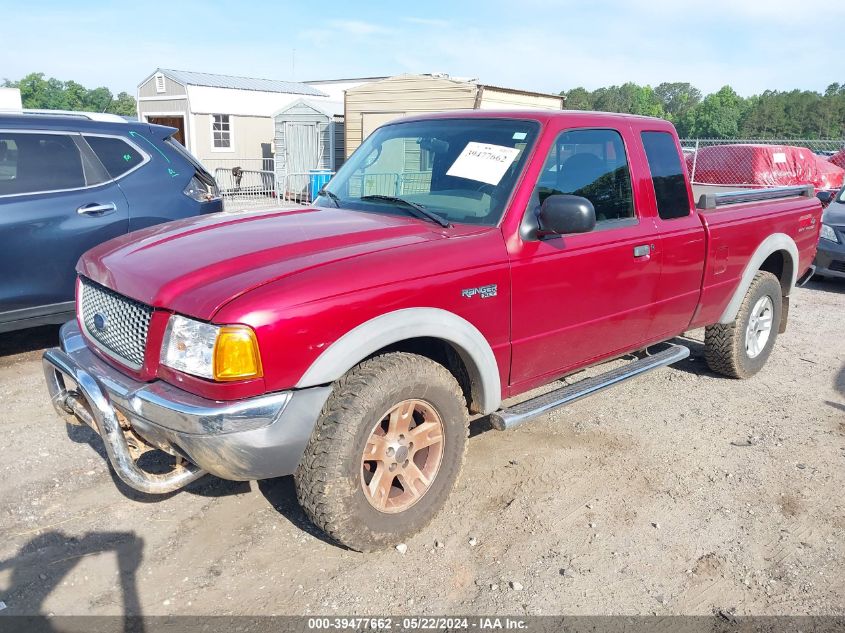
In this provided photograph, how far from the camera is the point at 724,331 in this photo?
17.1 ft

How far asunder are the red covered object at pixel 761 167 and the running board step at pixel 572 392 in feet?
42.4

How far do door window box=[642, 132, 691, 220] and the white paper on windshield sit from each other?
1184mm

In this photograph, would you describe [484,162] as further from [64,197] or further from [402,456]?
[64,197]

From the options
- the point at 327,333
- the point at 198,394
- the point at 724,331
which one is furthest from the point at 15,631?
the point at 724,331

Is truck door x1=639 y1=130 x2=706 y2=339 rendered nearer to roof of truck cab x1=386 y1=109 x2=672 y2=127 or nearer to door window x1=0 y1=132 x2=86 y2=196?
roof of truck cab x1=386 y1=109 x2=672 y2=127

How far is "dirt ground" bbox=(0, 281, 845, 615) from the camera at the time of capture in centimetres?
286

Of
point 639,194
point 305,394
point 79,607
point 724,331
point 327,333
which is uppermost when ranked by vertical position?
point 639,194

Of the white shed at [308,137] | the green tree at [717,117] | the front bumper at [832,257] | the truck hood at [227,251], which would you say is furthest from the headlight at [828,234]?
the green tree at [717,117]

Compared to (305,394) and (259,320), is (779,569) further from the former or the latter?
(259,320)

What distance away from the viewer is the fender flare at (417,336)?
2.73 m

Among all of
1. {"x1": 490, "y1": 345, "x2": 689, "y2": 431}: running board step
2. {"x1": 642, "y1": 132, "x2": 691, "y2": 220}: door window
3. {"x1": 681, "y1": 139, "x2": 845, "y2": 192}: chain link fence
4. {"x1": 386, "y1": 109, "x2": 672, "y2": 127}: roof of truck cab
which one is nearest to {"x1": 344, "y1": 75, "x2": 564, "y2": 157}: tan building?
{"x1": 681, "y1": 139, "x2": 845, "y2": 192}: chain link fence

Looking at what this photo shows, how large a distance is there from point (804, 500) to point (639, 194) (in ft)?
6.45

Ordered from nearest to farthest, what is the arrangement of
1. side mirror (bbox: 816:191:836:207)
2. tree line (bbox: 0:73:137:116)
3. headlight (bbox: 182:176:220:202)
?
headlight (bbox: 182:176:220:202) → side mirror (bbox: 816:191:836:207) → tree line (bbox: 0:73:137:116)

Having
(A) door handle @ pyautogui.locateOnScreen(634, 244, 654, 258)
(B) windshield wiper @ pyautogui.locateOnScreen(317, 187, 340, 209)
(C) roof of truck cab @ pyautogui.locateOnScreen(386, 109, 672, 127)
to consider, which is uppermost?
(C) roof of truck cab @ pyautogui.locateOnScreen(386, 109, 672, 127)
